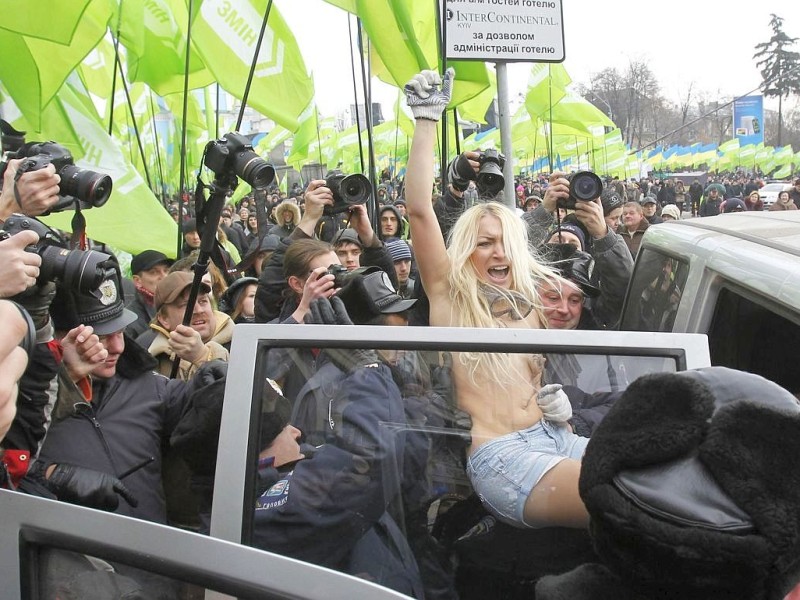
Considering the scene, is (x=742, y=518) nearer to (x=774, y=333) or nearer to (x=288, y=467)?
(x=288, y=467)

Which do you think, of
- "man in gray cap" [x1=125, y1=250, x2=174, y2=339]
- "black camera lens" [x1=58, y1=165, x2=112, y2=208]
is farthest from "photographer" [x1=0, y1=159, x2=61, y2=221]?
"man in gray cap" [x1=125, y1=250, x2=174, y2=339]

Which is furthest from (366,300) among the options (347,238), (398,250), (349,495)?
(398,250)

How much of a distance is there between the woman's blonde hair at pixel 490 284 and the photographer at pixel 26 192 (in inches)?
54.9

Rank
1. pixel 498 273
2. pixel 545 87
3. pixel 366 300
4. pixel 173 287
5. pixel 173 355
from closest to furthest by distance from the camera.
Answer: pixel 498 273, pixel 366 300, pixel 173 355, pixel 173 287, pixel 545 87

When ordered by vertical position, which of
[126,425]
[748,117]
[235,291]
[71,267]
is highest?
[748,117]

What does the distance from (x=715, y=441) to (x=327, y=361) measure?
97 cm

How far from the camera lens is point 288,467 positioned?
1.78m

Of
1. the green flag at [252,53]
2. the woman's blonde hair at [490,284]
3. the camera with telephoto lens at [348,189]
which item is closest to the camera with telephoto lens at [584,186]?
the camera with telephoto lens at [348,189]

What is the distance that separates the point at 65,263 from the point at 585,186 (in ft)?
8.91

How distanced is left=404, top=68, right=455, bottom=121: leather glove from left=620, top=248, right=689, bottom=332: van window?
1008 millimetres

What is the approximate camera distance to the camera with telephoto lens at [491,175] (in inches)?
174

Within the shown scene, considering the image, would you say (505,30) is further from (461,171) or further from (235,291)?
(235,291)

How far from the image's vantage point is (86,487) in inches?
93.0

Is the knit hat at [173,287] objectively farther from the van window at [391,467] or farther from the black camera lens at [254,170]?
the van window at [391,467]
